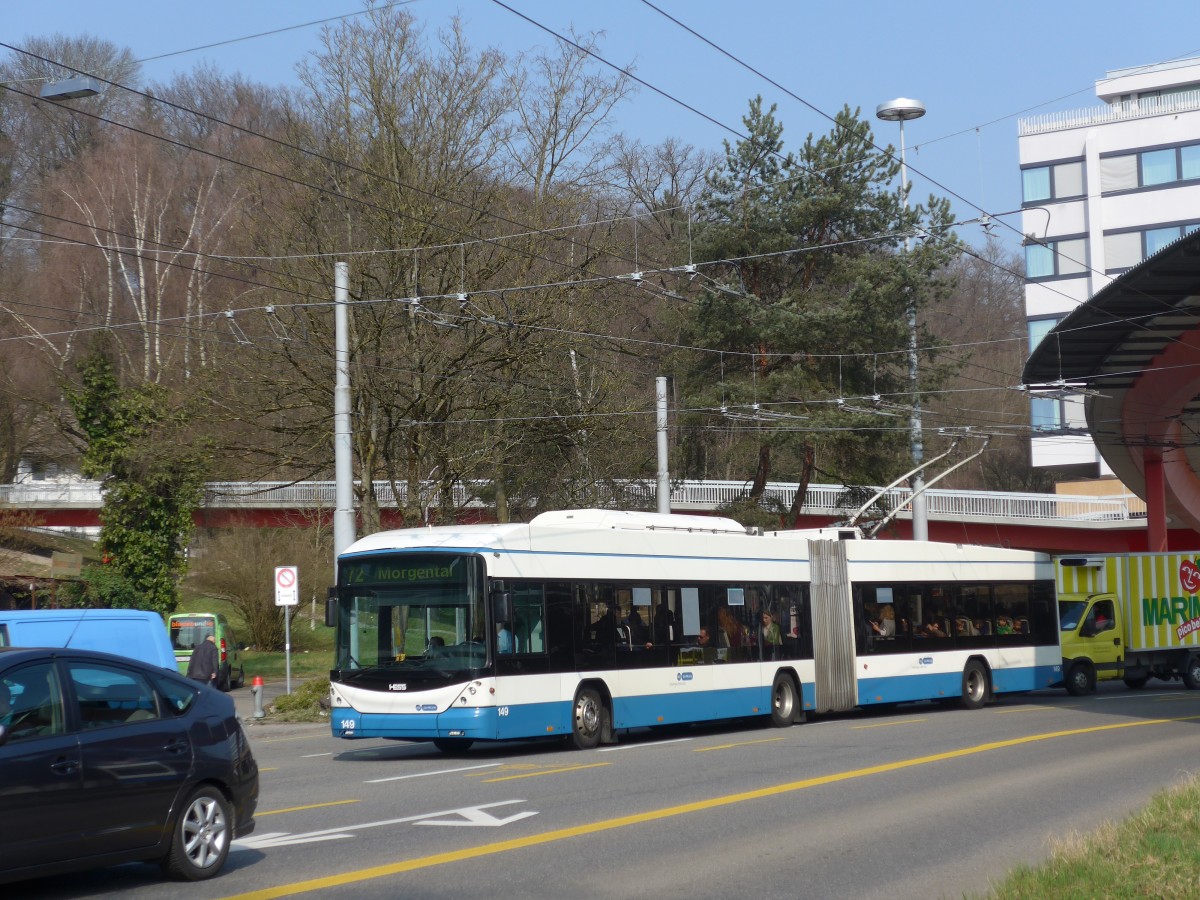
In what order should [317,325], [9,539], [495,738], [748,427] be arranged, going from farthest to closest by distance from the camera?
[748,427] → [9,539] → [317,325] → [495,738]

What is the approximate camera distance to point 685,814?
12.1 m

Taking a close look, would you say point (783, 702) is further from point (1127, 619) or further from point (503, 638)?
point (1127, 619)

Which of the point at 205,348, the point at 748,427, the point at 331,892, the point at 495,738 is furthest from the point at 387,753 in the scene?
the point at 748,427

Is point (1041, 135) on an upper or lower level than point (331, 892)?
upper

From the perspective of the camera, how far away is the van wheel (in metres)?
8.88

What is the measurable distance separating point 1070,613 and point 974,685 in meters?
5.94

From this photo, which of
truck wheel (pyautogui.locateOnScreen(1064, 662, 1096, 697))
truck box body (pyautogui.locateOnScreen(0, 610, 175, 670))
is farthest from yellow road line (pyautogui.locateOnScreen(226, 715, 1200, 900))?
truck wheel (pyautogui.locateOnScreen(1064, 662, 1096, 697))

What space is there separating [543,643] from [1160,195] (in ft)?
204

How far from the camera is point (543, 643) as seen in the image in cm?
1864

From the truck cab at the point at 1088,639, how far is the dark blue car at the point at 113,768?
A: 26.2 metres

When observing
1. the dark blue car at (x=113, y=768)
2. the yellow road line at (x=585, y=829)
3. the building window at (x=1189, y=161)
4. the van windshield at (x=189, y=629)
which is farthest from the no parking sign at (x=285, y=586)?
the building window at (x=1189, y=161)

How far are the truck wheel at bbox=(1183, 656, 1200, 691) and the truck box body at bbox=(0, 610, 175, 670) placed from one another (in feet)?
83.7

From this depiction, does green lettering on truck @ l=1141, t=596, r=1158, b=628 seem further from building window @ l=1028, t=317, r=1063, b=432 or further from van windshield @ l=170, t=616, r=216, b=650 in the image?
building window @ l=1028, t=317, r=1063, b=432

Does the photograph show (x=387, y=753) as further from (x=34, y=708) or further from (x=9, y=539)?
(x=9, y=539)
